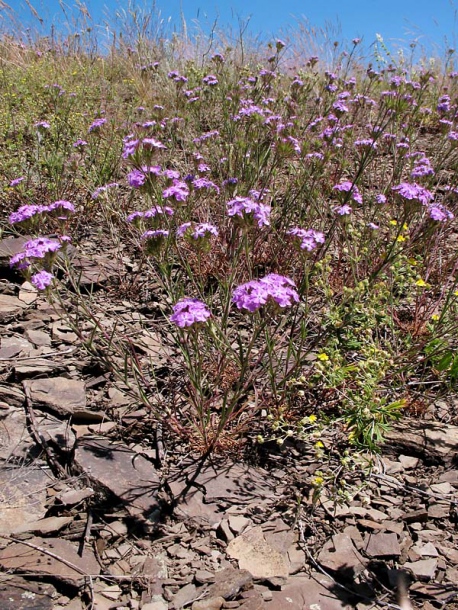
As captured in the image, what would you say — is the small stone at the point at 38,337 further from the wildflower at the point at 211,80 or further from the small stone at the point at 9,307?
the wildflower at the point at 211,80

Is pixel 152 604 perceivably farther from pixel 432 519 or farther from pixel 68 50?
pixel 68 50

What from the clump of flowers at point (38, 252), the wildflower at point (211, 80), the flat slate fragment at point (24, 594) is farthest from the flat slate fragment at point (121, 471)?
the wildflower at point (211, 80)

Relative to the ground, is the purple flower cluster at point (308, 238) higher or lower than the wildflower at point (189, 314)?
higher

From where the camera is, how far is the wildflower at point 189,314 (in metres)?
1.92

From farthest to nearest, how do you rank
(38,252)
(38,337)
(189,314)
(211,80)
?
(211,80) < (38,337) < (38,252) < (189,314)

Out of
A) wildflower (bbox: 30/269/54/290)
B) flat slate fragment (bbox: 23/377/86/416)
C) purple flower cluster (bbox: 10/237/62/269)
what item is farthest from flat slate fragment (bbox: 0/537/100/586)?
purple flower cluster (bbox: 10/237/62/269)

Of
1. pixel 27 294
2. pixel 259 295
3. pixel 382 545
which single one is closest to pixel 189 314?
pixel 259 295

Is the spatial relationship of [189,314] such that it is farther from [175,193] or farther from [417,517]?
[417,517]

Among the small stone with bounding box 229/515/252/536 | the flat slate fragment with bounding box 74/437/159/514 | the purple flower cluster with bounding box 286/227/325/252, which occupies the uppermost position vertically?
the purple flower cluster with bounding box 286/227/325/252

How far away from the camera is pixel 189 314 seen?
1.94 meters

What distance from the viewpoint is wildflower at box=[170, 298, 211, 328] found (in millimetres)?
1922

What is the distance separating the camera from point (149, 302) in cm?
354

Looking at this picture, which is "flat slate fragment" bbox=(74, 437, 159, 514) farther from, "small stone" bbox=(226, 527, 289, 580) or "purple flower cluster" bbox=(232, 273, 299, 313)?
A: "purple flower cluster" bbox=(232, 273, 299, 313)


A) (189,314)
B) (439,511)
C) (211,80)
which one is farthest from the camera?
(211,80)
